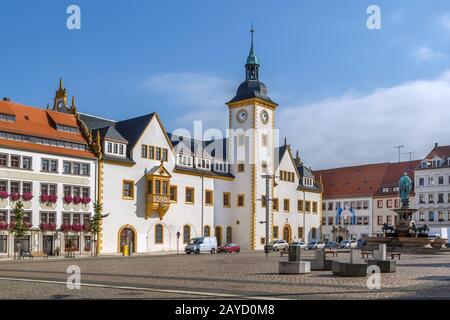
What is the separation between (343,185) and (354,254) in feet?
275

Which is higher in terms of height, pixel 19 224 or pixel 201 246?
pixel 19 224

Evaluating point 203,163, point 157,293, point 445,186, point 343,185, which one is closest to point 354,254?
point 157,293

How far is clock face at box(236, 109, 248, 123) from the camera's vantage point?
77062 millimetres

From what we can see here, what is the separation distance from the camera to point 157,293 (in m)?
18.0

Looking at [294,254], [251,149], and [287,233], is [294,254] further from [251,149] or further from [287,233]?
[287,233]

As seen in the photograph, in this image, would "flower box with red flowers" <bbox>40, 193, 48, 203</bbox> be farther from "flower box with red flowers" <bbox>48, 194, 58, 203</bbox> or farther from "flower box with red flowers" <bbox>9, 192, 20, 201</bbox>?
"flower box with red flowers" <bbox>9, 192, 20, 201</bbox>

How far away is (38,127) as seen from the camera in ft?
177

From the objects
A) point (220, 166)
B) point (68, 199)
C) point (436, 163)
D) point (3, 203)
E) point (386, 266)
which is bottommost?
point (386, 266)

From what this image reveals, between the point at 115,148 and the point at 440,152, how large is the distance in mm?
58506

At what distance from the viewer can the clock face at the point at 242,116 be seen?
77.1 metres

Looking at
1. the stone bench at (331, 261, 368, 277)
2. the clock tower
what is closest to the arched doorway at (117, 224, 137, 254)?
the clock tower

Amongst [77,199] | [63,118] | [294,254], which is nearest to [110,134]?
[63,118]

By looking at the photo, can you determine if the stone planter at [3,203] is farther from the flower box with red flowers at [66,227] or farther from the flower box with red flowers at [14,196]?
the flower box with red flowers at [66,227]

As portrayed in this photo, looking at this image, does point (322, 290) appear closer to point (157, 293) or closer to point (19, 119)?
point (157, 293)
